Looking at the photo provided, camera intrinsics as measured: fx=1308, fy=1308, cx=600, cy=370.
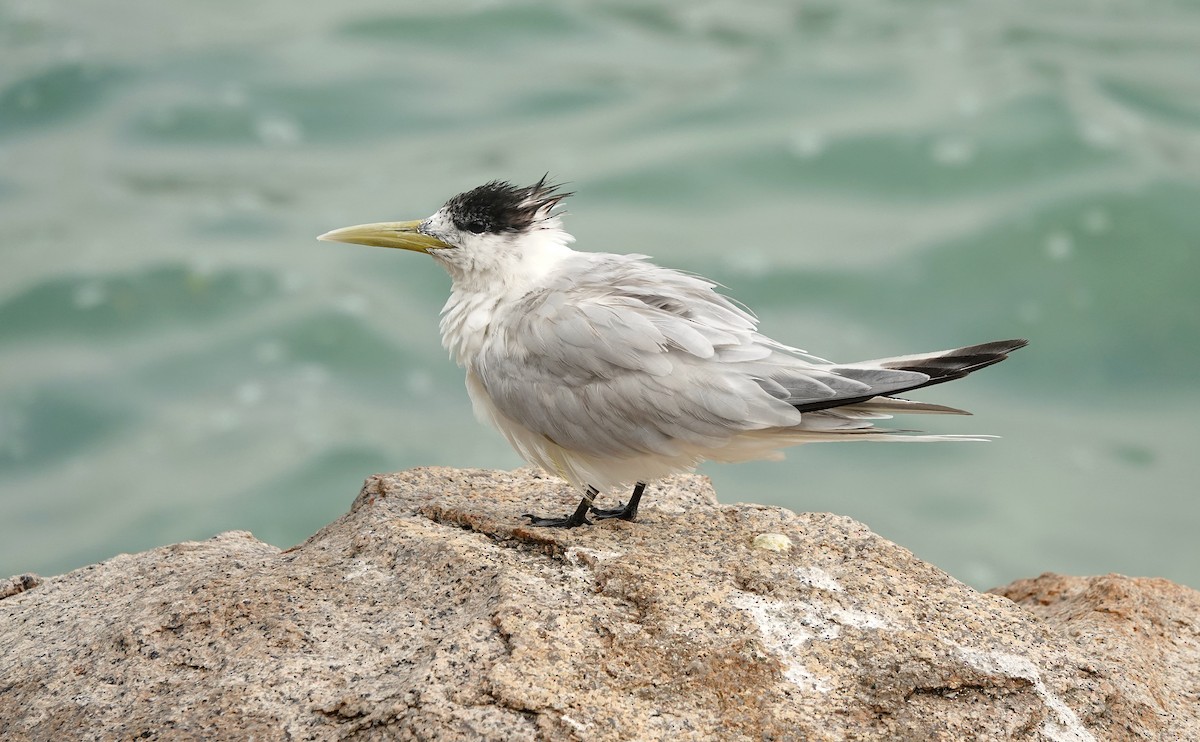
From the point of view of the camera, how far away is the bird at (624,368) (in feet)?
15.1

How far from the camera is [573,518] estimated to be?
5.00 metres

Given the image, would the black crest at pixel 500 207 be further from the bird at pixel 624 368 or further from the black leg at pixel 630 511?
the black leg at pixel 630 511

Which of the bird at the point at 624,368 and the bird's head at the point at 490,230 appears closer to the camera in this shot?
the bird at the point at 624,368

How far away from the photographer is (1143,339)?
11.6m

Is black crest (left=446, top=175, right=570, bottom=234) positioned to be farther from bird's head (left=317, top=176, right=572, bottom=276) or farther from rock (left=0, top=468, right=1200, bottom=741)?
rock (left=0, top=468, right=1200, bottom=741)

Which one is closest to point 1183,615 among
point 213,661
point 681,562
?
point 681,562

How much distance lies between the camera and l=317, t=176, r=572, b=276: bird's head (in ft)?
17.9

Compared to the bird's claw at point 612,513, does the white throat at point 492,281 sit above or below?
above

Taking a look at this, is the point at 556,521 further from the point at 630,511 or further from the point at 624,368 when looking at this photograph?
the point at 624,368

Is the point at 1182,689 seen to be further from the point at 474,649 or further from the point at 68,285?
the point at 68,285

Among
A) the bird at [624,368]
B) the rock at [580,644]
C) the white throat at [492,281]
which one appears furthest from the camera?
the white throat at [492,281]

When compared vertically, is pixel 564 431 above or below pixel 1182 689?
above

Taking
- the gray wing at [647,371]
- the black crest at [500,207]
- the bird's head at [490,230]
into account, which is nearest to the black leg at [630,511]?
the gray wing at [647,371]

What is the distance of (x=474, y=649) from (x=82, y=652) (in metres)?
1.38
